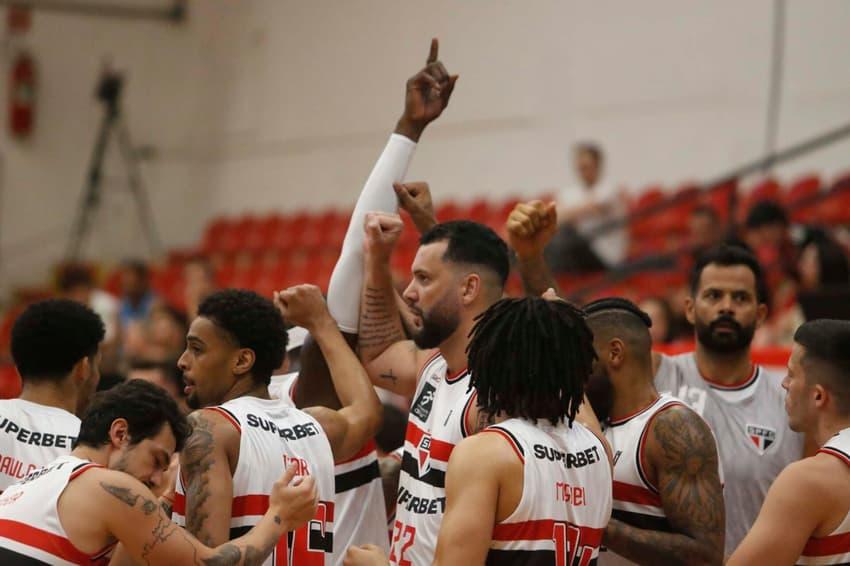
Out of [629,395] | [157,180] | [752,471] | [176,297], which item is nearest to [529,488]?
[629,395]

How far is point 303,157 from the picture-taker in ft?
66.0

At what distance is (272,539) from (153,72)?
59.1ft

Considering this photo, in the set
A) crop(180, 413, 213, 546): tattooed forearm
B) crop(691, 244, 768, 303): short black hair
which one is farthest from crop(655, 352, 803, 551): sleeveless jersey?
crop(180, 413, 213, 546): tattooed forearm

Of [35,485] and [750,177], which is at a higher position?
[750,177]

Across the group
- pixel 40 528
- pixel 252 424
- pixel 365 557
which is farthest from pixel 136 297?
pixel 365 557

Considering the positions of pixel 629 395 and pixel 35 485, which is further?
pixel 629 395

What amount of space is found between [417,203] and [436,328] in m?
0.91

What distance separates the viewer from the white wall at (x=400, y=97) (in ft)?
48.1

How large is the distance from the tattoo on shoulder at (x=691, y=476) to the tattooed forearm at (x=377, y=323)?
1263 mm

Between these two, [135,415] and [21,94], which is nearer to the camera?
[135,415]

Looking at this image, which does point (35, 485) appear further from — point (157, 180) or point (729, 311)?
point (157, 180)

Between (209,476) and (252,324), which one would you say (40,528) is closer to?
(209,476)

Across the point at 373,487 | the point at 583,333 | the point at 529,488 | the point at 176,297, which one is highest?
the point at 583,333

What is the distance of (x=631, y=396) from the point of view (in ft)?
16.2
